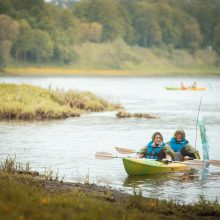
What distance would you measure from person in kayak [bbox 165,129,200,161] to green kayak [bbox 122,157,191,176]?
1027mm

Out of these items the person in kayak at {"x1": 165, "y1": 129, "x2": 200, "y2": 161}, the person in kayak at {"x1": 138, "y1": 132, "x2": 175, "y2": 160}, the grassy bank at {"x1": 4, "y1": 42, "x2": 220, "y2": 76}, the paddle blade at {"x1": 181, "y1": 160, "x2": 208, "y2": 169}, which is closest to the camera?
the paddle blade at {"x1": 181, "y1": 160, "x2": 208, "y2": 169}

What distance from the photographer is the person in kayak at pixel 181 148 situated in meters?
22.1

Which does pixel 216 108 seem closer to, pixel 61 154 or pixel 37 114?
pixel 37 114

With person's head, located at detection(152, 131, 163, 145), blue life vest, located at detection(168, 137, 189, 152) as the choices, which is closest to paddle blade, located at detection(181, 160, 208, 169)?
person's head, located at detection(152, 131, 163, 145)

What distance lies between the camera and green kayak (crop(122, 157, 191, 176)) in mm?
20203

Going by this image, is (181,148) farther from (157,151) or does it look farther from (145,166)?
(145,166)

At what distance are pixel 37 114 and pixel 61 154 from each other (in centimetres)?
1367

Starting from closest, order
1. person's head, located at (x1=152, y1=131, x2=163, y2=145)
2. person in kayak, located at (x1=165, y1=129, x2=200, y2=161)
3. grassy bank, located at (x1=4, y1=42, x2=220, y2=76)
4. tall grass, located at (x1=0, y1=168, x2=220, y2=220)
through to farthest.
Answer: tall grass, located at (x1=0, y1=168, x2=220, y2=220), person's head, located at (x1=152, y1=131, x2=163, y2=145), person in kayak, located at (x1=165, y1=129, x2=200, y2=161), grassy bank, located at (x1=4, y1=42, x2=220, y2=76)

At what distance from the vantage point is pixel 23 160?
23859mm

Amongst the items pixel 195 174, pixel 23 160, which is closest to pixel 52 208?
pixel 195 174

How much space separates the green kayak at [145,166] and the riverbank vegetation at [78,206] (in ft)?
15.5

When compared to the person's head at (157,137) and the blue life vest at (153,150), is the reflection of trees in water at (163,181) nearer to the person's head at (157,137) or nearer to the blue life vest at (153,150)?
the blue life vest at (153,150)

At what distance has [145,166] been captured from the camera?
20.4m

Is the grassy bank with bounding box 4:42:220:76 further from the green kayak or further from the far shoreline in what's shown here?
the green kayak
